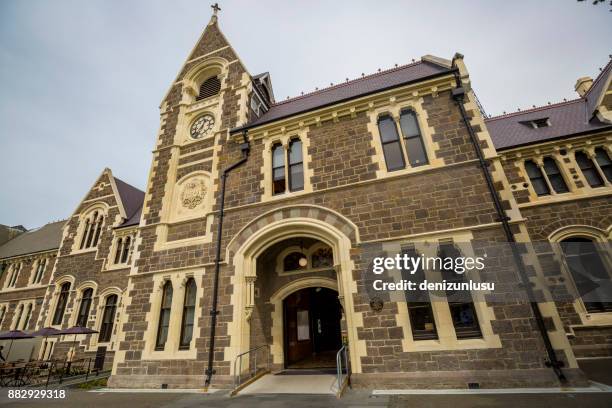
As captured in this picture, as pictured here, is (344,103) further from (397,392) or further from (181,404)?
(181,404)

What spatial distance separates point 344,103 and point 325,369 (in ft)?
30.3

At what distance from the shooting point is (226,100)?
41.8 feet

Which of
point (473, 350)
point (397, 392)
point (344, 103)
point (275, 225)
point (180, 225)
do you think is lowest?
point (397, 392)

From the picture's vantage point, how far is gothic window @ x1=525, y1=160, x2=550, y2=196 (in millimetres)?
11742

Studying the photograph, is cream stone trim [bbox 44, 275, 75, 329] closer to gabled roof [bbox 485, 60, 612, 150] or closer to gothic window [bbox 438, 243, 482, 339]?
gothic window [bbox 438, 243, 482, 339]

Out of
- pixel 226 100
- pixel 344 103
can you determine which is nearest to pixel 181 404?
pixel 344 103

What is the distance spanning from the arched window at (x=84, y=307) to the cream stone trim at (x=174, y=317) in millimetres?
11424

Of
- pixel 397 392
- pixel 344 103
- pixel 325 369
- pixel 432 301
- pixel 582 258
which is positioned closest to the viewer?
pixel 397 392

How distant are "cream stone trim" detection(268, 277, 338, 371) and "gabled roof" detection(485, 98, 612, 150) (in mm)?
10226

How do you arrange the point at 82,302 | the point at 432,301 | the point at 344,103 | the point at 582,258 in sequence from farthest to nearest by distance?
1. the point at 82,302
2. the point at 582,258
3. the point at 344,103
4. the point at 432,301

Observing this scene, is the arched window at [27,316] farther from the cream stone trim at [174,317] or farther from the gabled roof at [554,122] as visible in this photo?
the gabled roof at [554,122]

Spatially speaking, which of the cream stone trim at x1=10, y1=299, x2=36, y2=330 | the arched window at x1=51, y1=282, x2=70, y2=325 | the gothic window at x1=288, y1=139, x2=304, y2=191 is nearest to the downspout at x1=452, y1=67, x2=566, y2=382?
the gothic window at x1=288, y1=139, x2=304, y2=191

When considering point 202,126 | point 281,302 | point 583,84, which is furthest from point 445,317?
point 583,84

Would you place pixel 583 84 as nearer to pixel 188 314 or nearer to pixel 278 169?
pixel 278 169
